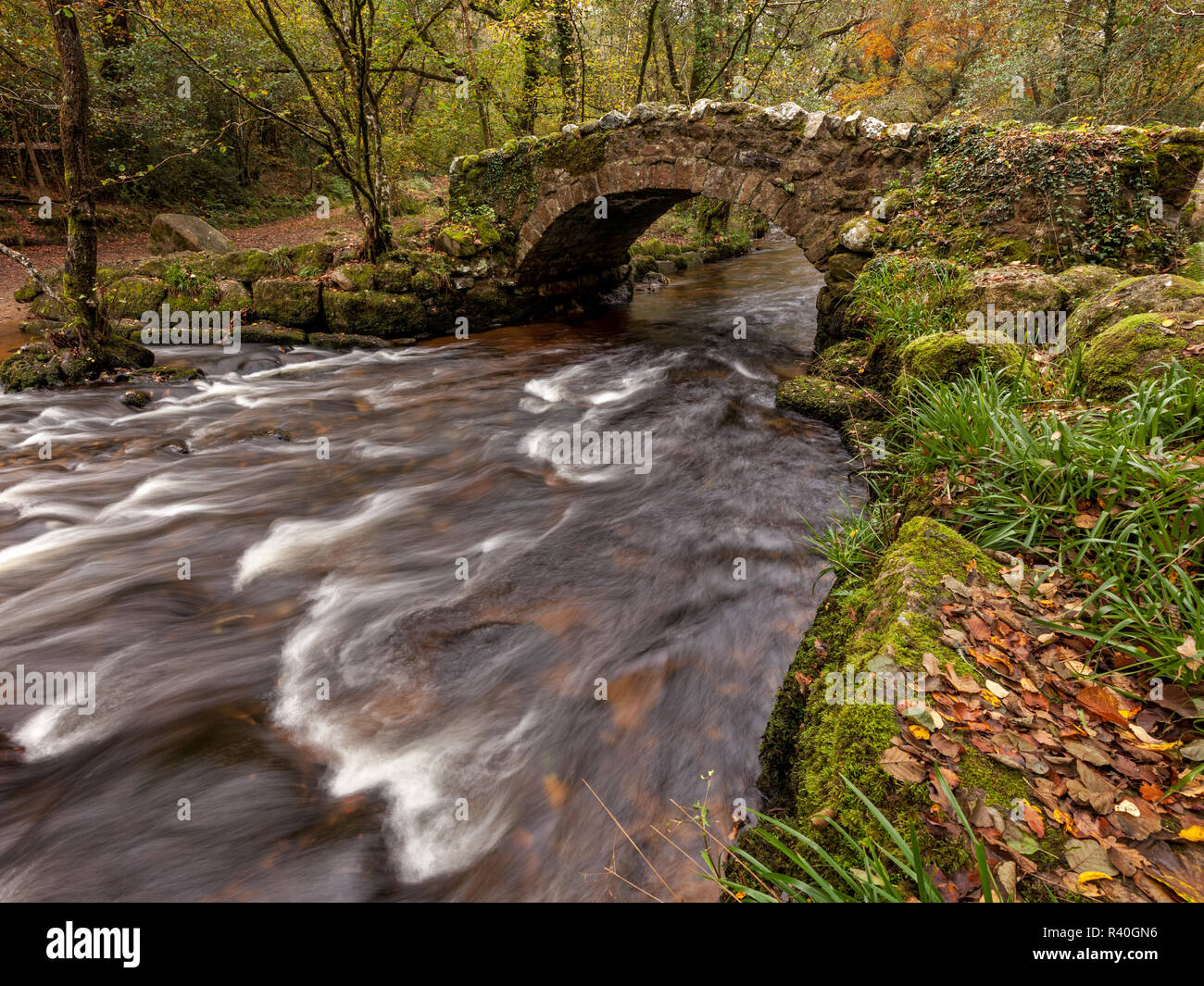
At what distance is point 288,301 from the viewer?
10.3 meters

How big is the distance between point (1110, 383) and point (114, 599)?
7053 millimetres

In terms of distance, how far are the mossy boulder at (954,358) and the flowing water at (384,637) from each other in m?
1.31

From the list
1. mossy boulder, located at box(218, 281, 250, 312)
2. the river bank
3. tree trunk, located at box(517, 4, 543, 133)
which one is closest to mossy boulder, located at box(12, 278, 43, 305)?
mossy boulder, located at box(218, 281, 250, 312)

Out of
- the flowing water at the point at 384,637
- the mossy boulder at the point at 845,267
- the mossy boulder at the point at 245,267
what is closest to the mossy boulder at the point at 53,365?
the flowing water at the point at 384,637

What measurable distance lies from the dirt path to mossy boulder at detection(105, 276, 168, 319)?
Answer: 139 cm

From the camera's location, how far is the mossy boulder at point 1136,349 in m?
3.49

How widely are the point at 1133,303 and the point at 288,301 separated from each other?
1158cm

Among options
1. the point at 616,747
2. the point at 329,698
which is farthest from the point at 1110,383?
the point at 329,698

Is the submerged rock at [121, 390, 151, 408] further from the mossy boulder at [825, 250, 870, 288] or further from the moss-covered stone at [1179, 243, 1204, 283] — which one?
the moss-covered stone at [1179, 243, 1204, 283]

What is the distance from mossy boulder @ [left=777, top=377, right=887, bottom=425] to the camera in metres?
6.02

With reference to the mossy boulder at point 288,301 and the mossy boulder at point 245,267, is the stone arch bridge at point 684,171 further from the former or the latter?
the mossy boulder at point 245,267

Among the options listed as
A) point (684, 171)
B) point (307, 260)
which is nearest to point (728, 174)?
point (684, 171)

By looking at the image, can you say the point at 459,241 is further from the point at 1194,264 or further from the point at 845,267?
the point at 1194,264
